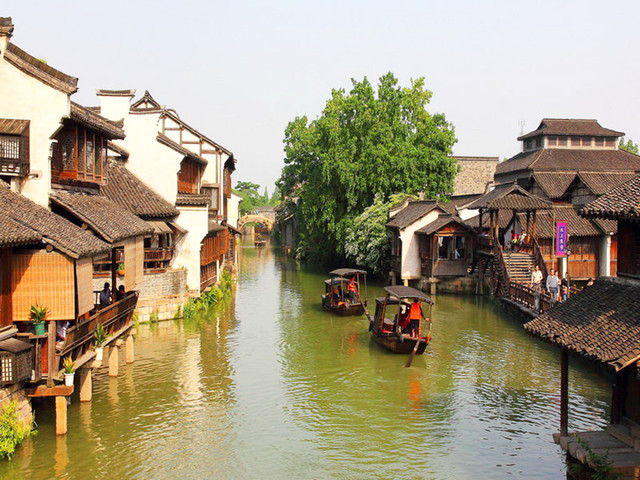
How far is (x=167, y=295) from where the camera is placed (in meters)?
29.4

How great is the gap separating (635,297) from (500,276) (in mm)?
23408

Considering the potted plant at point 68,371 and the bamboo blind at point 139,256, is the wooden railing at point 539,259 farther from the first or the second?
the potted plant at point 68,371

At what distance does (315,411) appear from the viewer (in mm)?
17969

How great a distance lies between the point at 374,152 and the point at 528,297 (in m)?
20.4

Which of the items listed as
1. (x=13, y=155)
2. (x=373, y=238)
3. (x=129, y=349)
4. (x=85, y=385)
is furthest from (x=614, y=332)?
(x=373, y=238)

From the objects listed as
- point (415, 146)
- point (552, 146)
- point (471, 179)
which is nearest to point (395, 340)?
point (415, 146)

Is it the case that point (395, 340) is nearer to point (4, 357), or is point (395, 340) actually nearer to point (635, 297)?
point (635, 297)

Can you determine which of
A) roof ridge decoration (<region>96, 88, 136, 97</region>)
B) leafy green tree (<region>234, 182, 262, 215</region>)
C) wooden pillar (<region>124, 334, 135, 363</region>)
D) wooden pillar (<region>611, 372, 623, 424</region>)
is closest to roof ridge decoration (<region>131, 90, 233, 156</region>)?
roof ridge decoration (<region>96, 88, 136, 97</region>)

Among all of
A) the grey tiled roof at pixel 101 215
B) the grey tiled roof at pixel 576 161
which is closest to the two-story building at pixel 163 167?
the grey tiled roof at pixel 101 215

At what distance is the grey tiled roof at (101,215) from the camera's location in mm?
16828

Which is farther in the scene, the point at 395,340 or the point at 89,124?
the point at 395,340

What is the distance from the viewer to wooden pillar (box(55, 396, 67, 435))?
1451cm

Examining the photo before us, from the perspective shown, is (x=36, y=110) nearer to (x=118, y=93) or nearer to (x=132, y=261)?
(x=132, y=261)

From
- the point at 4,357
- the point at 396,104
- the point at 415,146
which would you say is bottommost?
the point at 4,357
